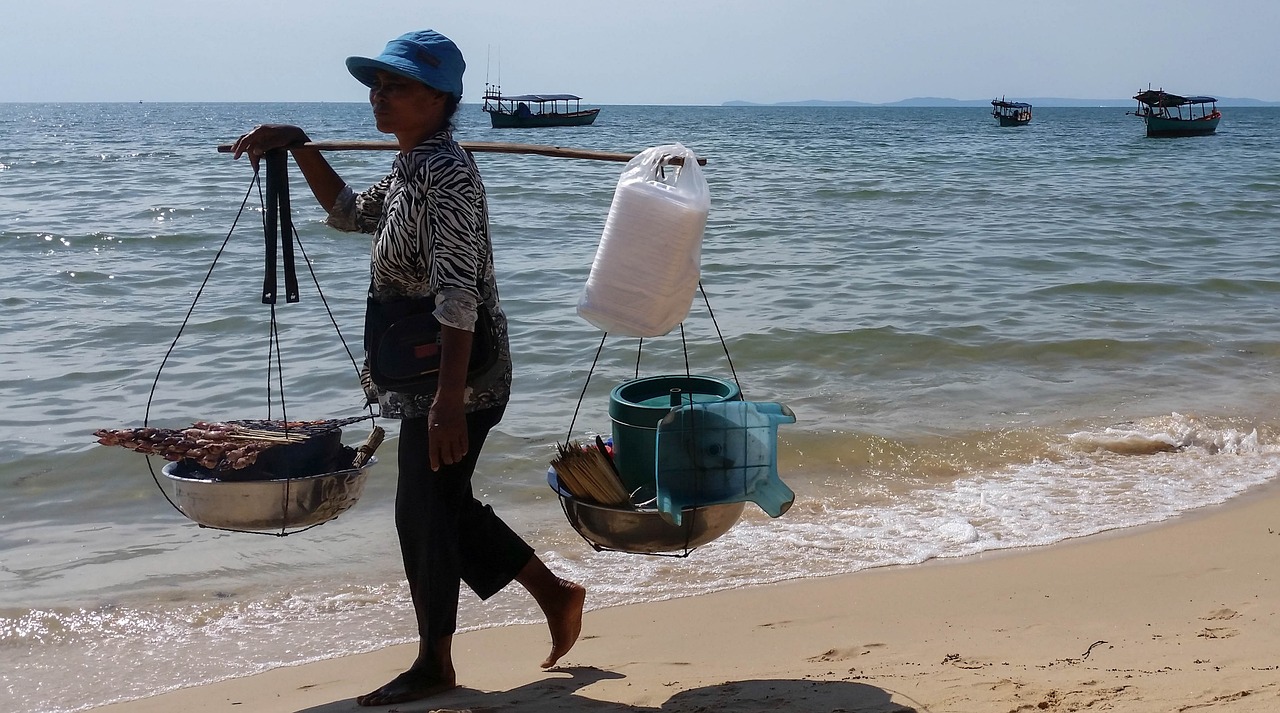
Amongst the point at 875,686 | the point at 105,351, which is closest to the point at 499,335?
the point at 875,686

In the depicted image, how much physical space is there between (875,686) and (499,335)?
1278 millimetres

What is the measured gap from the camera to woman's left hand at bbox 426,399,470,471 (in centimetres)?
243

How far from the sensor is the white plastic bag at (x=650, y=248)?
8.21 feet

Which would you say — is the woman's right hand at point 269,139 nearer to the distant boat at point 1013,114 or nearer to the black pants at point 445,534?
the black pants at point 445,534

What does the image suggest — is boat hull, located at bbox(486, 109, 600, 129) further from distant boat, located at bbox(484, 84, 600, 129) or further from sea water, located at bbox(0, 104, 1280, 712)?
sea water, located at bbox(0, 104, 1280, 712)

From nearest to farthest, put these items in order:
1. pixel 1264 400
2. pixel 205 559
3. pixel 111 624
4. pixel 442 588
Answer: pixel 442 588 < pixel 111 624 < pixel 205 559 < pixel 1264 400

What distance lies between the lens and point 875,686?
2779mm

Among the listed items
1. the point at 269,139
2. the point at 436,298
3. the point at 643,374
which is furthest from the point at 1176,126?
the point at 436,298

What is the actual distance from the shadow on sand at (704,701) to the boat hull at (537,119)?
5141 centimetres

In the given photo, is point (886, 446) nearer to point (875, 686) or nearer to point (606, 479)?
point (875, 686)

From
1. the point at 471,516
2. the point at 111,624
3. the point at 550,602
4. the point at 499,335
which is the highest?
the point at 499,335

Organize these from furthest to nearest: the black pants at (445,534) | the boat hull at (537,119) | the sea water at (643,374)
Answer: the boat hull at (537,119) → the sea water at (643,374) → the black pants at (445,534)

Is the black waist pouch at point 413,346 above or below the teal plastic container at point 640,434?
above

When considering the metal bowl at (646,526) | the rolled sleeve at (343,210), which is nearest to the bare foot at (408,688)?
the metal bowl at (646,526)
